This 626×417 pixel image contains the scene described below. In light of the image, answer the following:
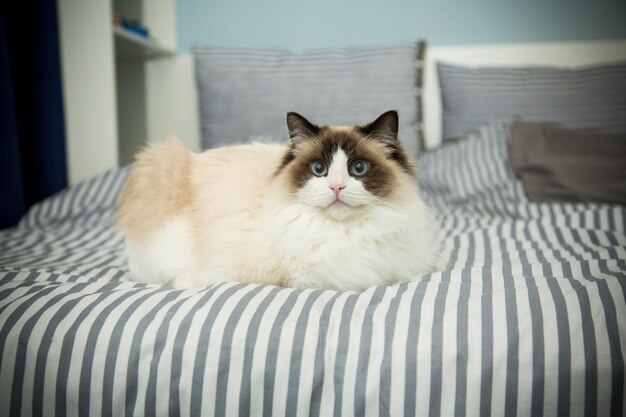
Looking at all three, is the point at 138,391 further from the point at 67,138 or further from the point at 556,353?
the point at 67,138

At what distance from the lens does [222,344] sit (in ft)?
2.36

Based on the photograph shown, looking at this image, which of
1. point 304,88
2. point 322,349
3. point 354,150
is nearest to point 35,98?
point 304,88

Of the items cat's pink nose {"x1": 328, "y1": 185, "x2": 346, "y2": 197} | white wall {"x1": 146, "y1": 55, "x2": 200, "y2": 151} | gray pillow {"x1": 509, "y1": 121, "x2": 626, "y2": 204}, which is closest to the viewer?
cat's pink nose {"x1": 328, "y1": 185, "x2": 346, "y2": 197}

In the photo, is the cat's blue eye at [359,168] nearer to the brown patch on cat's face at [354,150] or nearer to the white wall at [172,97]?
the brown patch on cat's face at [354,150]

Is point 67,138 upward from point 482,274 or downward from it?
upward

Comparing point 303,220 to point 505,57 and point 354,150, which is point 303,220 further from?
point 505,57

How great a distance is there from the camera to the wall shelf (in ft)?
7.21

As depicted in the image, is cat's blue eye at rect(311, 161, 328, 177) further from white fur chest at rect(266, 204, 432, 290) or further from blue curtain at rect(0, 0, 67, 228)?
blue curtain at rect(0, 0, 67, 228)

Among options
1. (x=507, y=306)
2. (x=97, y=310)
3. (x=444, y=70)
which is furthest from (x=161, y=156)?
(x=444, y=70)

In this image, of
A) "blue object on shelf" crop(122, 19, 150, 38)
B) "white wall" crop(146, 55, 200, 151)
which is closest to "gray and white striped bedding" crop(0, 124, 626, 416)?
"white wall" crop(146, 55, 200, 151)

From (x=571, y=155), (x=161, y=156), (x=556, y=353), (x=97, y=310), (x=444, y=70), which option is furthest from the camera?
(x=444, y=70)

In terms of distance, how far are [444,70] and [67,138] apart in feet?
6.04

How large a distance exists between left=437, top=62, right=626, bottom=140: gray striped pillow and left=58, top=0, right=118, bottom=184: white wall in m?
1.57

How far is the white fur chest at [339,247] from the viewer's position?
3.05 ft
